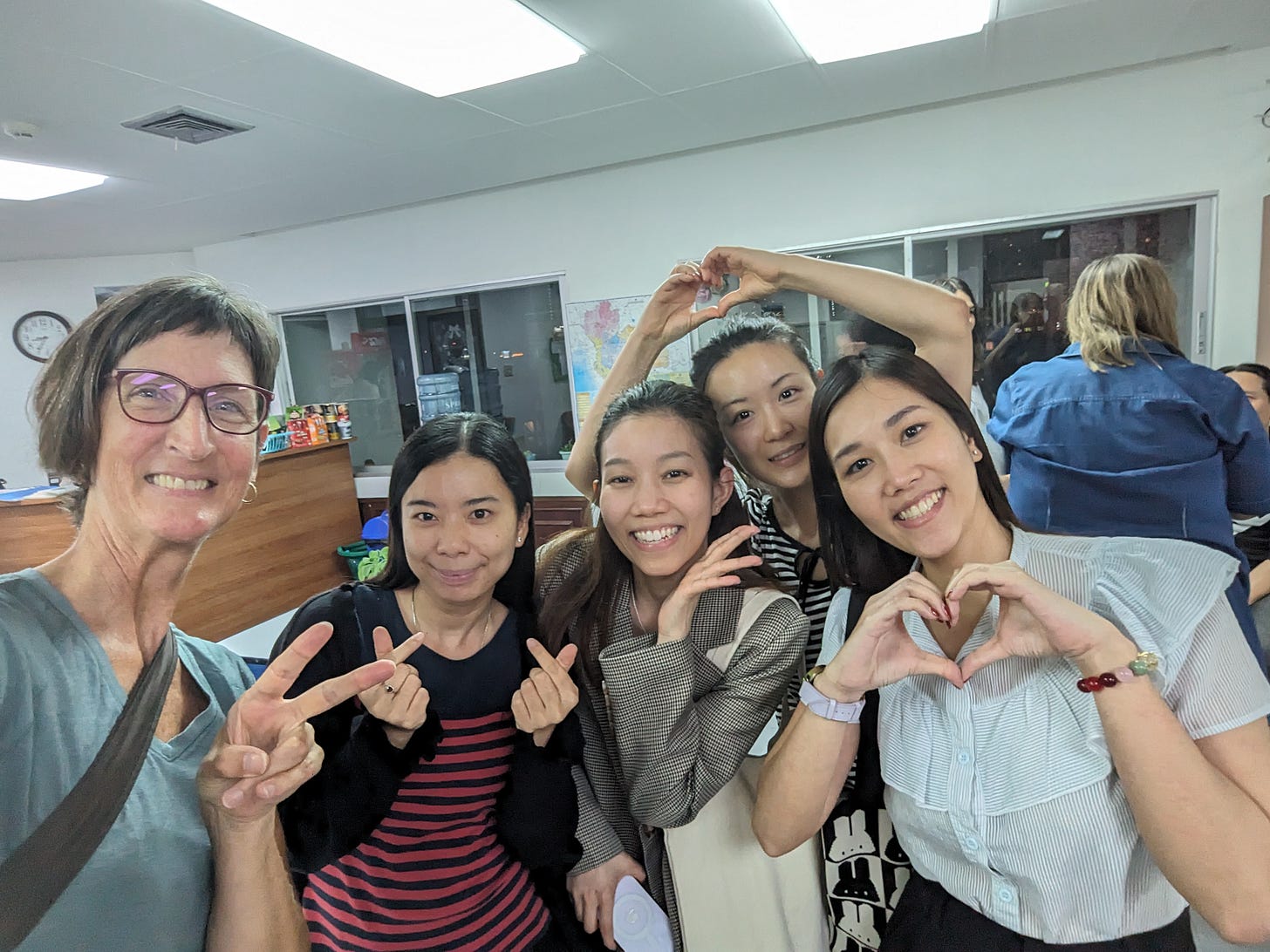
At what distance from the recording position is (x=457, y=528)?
1.24 metres

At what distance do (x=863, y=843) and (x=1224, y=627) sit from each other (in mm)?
635

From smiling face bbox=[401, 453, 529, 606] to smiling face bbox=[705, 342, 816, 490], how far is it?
0.60m

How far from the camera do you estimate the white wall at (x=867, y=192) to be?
3596mm

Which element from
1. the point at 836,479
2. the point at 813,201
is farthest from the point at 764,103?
the point at 836,479

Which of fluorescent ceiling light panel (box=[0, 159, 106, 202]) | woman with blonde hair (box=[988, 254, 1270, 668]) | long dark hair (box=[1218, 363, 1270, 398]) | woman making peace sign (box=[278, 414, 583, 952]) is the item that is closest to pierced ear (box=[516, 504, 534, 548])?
woman making peace sign (box=[278, 414, 583, 952])

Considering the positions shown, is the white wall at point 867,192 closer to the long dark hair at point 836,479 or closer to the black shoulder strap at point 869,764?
the long dark hair at point 836,479

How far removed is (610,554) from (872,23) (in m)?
2.71

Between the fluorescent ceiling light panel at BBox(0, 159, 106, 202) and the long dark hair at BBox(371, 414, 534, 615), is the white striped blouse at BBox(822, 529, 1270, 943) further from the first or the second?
the fluorescent ceiling light panel at BBox(0, 159, 106, 202)

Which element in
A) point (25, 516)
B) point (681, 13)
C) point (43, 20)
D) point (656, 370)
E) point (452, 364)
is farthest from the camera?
point (452, 364)

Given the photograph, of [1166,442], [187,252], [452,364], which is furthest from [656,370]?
[187,252]

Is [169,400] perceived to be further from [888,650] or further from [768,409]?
[768,409]

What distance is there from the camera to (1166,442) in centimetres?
190

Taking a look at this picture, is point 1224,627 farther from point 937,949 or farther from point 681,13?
point 681,13

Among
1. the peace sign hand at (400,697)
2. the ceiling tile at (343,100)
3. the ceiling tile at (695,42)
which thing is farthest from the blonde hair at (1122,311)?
the ceiling tile at (343,100)
